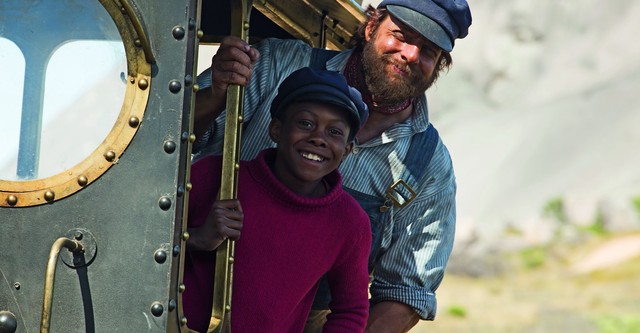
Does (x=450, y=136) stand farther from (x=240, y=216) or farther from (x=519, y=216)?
(x=240, y=216)

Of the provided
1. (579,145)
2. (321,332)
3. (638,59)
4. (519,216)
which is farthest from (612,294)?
(321,332)

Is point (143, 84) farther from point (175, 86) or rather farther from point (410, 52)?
point (410, 52)

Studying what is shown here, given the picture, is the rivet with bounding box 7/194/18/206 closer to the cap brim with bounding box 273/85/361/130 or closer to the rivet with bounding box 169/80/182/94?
the rivet with bounding box 169/80/182/94

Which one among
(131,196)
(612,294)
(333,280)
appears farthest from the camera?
(612,294)

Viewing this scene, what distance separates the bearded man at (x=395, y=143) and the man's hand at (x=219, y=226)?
2.00ft

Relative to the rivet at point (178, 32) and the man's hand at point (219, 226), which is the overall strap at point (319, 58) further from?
the rivet at point (178, 32)

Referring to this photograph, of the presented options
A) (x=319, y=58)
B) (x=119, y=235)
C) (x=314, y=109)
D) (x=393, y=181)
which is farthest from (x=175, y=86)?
(x=393, y=181)

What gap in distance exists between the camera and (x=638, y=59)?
89.2 feet

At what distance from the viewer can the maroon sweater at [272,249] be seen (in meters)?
3.12

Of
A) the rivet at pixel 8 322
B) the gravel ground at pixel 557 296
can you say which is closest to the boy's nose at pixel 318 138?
the rivet at pixel 8 322

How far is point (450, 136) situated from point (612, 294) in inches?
280

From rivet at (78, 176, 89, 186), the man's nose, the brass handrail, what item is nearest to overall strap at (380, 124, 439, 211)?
the man's nose

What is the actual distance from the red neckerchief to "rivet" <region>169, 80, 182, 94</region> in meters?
1.15

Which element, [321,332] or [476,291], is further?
[476,291]
